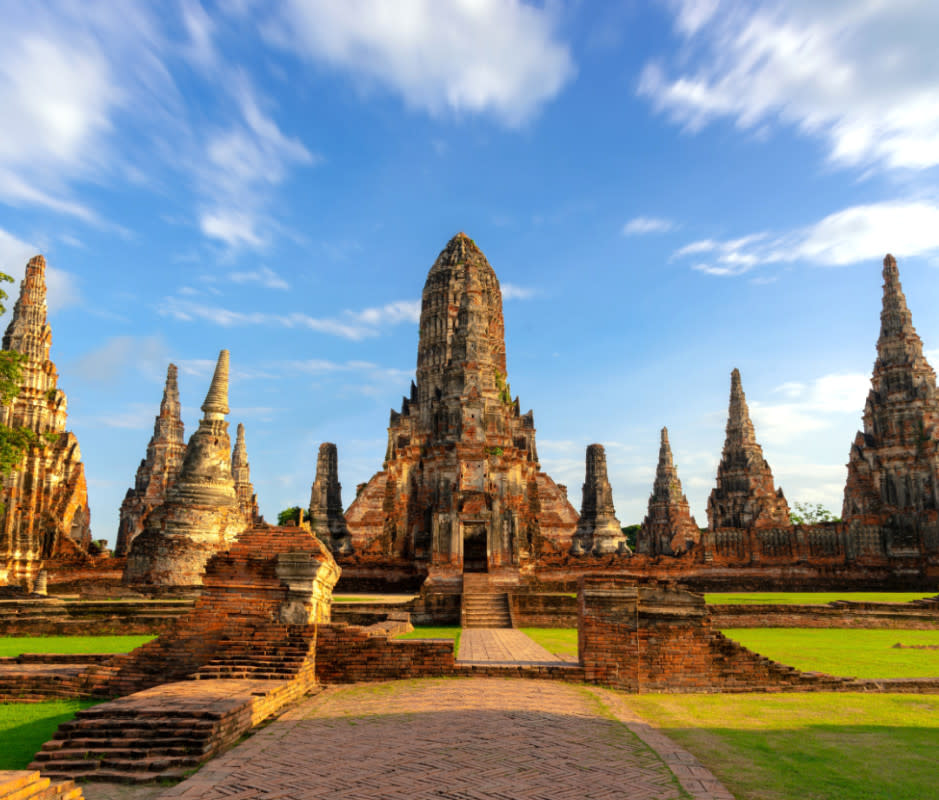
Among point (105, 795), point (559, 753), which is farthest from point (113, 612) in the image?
point (559, 753)

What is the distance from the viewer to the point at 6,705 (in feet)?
27.2

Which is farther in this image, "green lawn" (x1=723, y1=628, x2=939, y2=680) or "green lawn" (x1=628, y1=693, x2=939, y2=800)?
"green lawn" (x1=723, y1=628, x2=939, y2=680)

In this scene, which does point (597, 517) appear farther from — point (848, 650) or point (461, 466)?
point (848, 650)

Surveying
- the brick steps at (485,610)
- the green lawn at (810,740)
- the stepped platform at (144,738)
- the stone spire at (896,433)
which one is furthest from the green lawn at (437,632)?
the stone spire at (896,433)

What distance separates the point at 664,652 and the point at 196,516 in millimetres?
15401

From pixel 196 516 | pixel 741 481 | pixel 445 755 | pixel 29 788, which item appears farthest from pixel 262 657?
pixel 741 481

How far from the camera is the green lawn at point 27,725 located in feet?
19.9

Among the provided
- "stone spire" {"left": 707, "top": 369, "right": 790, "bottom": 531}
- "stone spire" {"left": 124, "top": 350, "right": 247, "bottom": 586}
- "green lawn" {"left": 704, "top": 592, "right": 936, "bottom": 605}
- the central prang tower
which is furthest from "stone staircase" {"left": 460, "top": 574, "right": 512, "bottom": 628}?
"stone spire" {"left": 707, "top": 369, "right": 790, "bottom": 531}

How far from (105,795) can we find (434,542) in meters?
18.5

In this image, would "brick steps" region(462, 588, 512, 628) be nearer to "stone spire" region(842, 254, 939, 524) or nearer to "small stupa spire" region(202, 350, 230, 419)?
"small stupa spire" region(202, 350, 230, 419)

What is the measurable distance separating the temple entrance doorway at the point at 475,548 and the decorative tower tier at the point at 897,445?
748 inches

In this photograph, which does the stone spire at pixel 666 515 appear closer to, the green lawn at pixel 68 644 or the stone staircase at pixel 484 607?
the stone staircase at pixel 484 607

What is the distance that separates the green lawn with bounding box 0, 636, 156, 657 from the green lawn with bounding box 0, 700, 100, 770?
138 inches

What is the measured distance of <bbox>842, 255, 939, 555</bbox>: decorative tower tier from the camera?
3469 centimetres
